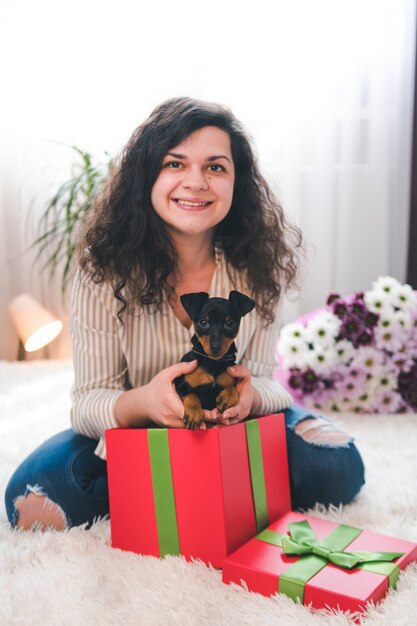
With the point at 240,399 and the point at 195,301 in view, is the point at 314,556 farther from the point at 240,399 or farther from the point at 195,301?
the point at 195,301

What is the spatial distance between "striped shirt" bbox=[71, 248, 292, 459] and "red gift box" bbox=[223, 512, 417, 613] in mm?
351

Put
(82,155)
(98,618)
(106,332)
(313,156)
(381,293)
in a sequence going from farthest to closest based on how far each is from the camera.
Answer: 1. (313,156)
2. (82,155)
3. (381,293)
4. (106,332)
5. (98,618)

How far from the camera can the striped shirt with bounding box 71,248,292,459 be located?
4.73 feet

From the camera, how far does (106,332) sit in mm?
1453

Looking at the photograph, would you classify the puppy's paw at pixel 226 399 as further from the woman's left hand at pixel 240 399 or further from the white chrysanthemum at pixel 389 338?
the white chrysanthemum at pixel 389 338

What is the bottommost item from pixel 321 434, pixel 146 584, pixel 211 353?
pixel 146 584

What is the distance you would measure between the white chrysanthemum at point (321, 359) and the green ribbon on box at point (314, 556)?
0.97 m

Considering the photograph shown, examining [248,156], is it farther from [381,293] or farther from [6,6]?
[6,6]

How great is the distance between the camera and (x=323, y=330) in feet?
7.34

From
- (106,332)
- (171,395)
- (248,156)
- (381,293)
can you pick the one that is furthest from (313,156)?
(171,395)

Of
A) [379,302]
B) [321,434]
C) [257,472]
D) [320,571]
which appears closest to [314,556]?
[320,571]

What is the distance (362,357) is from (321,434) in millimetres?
711

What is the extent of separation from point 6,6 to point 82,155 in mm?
615

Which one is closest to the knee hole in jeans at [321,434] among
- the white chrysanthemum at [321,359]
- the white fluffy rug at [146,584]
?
the white fluffy rug at [146,584]
